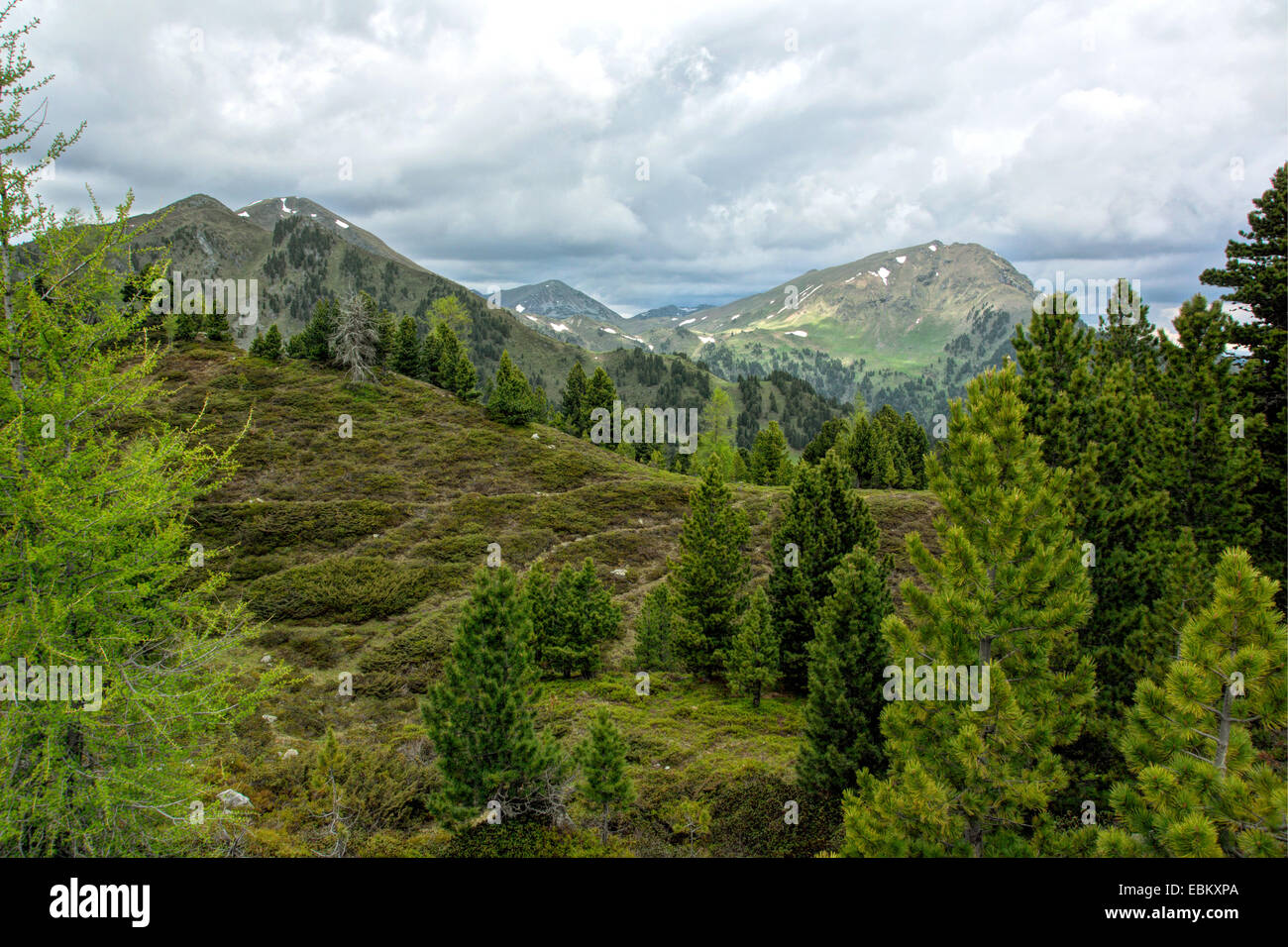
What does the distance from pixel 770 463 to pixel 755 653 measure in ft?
184

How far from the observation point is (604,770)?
15617 mm

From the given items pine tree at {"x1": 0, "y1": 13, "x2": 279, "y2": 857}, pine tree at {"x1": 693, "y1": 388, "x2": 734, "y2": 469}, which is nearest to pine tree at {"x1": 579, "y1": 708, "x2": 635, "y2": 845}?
pine tree at {"x1": 0, "y1": 13, "x2": 279, "y2": 857}

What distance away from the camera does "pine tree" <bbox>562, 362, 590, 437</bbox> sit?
8694 centimetres

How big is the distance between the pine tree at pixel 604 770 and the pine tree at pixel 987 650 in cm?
651

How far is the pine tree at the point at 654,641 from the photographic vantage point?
32.9m

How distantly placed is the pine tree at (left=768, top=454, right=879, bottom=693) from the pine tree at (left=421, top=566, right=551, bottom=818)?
624 inches

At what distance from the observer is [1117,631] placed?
56.0 ft

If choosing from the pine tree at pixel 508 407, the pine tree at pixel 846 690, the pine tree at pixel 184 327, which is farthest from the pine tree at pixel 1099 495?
the pine tree at pixel 184 327

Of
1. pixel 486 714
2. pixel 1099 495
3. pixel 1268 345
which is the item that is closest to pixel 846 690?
pixel 1099 495

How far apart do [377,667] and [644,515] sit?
1160 inches

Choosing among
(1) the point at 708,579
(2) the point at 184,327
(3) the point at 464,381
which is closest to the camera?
(1) the point at 708,579

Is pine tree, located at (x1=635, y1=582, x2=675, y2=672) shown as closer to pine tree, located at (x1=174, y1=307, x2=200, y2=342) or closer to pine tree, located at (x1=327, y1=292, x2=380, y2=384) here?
pine tree, located at (x1=327, y1=292, x2=380, y2=384)

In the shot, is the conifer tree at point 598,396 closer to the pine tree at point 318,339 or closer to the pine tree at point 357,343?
the pine tree at point 357,343

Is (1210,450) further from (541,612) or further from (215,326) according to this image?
(215,326)
